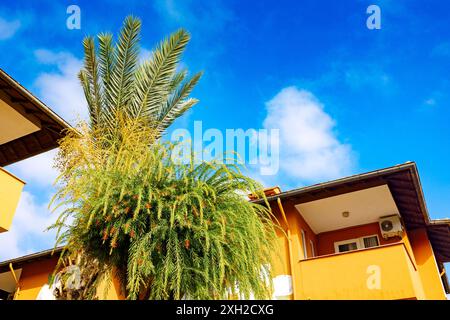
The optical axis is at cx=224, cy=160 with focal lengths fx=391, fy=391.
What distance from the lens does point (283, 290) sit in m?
11.2

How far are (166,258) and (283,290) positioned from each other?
24.4 ft

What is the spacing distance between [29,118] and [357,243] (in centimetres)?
1092

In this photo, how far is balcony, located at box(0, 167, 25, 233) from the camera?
807cm

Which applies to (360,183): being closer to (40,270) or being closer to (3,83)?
(3,83)

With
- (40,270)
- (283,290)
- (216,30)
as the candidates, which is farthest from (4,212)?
(40,270)

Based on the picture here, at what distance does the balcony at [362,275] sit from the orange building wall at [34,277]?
33.9 feet

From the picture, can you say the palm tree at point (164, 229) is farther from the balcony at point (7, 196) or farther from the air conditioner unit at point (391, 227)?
the air conditioner unit at point (391, 227)

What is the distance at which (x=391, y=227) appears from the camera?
12.5m

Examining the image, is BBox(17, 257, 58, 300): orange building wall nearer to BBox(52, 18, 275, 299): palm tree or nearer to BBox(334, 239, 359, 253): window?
BBox(334, 239, 359, 253): window

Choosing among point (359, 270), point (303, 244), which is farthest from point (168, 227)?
point (303, 244)

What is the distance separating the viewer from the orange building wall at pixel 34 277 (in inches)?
616

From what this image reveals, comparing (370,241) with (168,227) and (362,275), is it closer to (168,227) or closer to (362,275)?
(362,275)

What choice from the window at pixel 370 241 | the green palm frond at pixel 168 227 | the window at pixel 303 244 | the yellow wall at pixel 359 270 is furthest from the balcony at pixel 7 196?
the window at pixel 370 241

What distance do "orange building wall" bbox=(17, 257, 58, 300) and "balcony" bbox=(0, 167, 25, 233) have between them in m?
8.18
